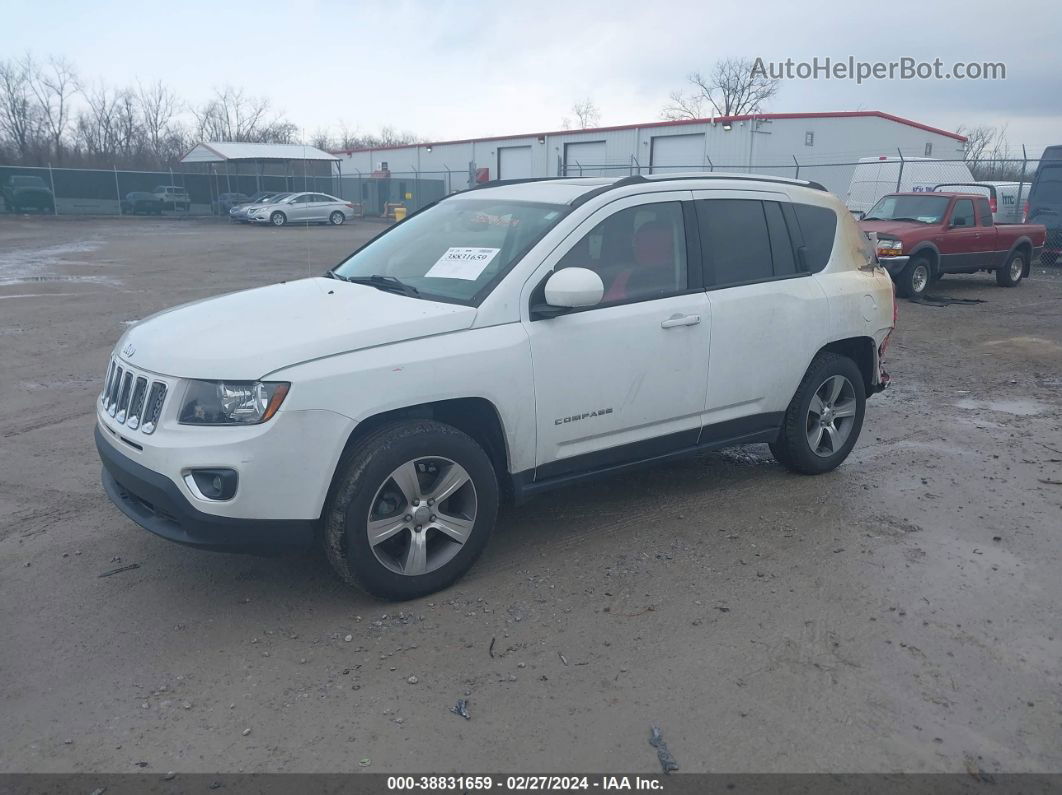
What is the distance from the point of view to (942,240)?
48.4 feet

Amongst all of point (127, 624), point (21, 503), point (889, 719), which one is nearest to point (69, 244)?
point (21, 503)

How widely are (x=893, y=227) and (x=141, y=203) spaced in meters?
36.7

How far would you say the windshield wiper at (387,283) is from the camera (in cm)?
440

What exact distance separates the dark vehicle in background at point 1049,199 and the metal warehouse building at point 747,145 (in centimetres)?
938

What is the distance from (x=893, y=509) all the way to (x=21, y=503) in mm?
5224

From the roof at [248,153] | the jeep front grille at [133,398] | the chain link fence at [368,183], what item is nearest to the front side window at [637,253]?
the jeep front grille at [133,398]

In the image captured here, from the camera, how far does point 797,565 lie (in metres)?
4.41

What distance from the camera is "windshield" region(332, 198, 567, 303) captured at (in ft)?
14.2

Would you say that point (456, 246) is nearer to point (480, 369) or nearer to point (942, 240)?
point (480, 369)

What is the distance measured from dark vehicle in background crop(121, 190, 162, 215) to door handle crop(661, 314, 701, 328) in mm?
41815

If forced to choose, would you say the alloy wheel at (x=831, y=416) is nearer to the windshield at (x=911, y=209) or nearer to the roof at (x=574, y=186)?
the roof at (x=574, y=186)

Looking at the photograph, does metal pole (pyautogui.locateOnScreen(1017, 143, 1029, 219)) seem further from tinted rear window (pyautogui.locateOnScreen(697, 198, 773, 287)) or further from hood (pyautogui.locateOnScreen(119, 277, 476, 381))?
hood (pyautogui.locateOnScreen(119, 277, 476, 381))

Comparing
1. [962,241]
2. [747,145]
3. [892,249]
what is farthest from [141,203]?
[962,241]

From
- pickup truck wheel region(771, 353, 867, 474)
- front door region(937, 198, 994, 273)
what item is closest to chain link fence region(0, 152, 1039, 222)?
front door region(937, 198, 994, 273)
